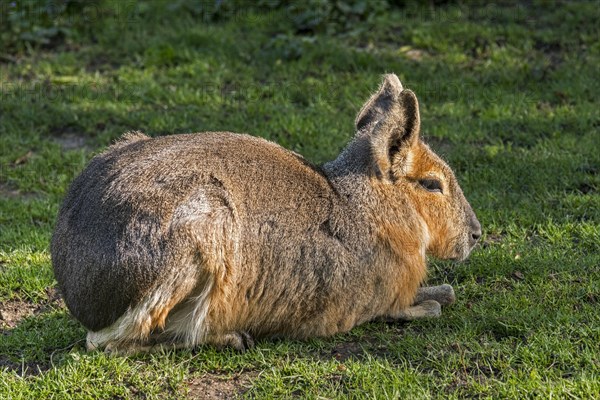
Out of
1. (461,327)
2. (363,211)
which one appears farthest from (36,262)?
(461,327)

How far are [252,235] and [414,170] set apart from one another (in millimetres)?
1039

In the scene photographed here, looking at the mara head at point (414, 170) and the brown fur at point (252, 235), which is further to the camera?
the mara head at point (414, 170)

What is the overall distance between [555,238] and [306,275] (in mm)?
2121

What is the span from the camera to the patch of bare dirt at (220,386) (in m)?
4.58

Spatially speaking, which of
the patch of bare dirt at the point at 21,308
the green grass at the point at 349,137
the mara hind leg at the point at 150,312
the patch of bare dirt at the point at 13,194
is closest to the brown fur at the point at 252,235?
the mara hind leg at the point at 150,312

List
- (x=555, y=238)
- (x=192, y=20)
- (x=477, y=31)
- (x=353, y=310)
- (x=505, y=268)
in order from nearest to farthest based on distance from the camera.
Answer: (x=353, y=310) → (x=505, y=268) → (x=555, y=238) → (x=477, y=31) → (x=192, y=20)

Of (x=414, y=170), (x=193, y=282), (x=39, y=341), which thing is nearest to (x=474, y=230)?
(x=414, y=170)

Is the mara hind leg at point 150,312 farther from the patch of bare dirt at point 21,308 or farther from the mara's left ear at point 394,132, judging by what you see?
the mara's left ear at point 394,132

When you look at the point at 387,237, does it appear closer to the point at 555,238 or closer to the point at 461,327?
the point at 461,327

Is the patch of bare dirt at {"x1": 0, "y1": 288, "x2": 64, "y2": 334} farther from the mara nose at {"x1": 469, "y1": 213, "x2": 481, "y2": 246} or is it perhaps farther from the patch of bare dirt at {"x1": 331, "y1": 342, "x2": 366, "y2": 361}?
the mara nose at {"x1": 469, "y1": 213, "x2": 481, "y2": 246}

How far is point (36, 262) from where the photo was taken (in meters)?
6.07

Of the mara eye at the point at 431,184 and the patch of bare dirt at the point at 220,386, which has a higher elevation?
the mara eye at the point at 431,184

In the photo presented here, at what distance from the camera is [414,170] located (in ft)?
17.2

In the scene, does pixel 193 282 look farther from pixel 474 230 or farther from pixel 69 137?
pixel 69 137
